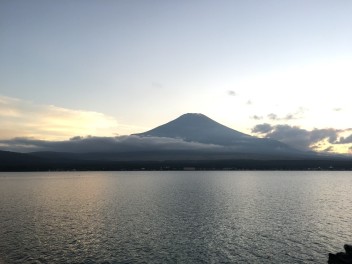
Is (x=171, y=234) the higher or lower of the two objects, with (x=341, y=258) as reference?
lower

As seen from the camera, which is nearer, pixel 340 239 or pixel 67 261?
pixel 67 261

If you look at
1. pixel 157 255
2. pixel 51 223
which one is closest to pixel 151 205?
pixel 51 223

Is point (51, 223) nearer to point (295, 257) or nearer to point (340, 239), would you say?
point (295, 257)

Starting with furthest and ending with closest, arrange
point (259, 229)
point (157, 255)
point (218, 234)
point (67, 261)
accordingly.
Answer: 1. point (259, 229)
2. point (218, 234)
3. point (157, 255)
4. point (67, 261)

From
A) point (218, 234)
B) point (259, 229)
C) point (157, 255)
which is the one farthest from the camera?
point (259, 229)

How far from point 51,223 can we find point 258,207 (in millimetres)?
51459

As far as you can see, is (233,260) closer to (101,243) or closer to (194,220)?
(101,243)

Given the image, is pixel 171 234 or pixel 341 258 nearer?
pixel 341 258

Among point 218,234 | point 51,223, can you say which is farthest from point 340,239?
point 51,223

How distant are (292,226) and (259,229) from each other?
7.44m

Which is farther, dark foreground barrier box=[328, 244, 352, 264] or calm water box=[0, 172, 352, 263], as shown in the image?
calm water box=[0, 172, 352, 263]

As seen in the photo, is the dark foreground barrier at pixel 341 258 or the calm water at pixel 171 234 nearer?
the dark foreground barrier at pixel 341 258

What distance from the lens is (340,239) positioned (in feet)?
169

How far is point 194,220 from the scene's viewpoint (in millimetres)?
67812
